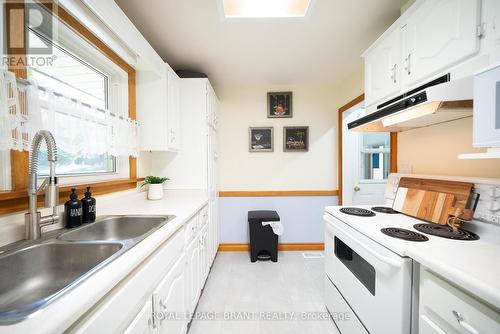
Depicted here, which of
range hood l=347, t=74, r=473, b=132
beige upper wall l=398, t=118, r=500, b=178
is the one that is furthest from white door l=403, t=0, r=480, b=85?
beige upper wall l=398, t=118, r=500, b=178

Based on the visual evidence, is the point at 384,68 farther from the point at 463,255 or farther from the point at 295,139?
the point at 295,139

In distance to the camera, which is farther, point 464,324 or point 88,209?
point 88,209

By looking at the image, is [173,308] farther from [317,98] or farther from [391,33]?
[317,98]

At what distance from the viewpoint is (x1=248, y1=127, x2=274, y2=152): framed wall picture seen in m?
2.84

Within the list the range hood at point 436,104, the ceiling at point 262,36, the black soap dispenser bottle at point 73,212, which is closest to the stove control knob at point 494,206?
the range hood at point 436,104

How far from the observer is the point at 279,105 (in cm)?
285

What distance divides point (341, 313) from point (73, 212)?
5.92ft

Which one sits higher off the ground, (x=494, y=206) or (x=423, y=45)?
(x=423, y=45)

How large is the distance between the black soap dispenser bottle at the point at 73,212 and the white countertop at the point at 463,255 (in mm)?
1595

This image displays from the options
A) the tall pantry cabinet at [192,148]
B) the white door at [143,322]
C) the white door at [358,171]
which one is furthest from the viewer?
the white door at [358,171]

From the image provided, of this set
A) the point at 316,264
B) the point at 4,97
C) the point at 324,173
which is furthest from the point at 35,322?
the point at 324,173

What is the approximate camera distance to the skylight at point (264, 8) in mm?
1429

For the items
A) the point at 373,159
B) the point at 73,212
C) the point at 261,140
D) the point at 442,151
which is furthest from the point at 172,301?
the point at 373,159

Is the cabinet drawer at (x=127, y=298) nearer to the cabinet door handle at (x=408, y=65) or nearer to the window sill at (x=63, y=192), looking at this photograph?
the window sill at (x=63, y=192)
